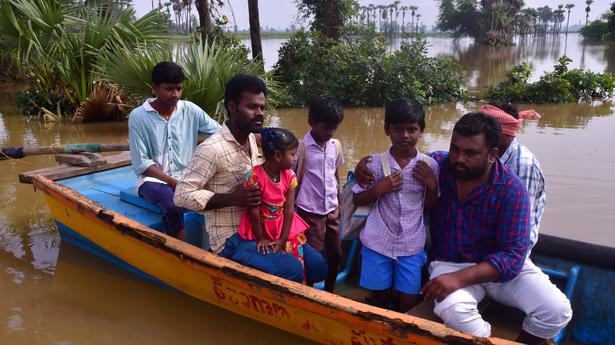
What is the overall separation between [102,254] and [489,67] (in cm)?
2382

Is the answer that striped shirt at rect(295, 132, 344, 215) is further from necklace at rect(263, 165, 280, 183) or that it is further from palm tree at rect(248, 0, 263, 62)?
palm tree at rect(248, 0, 263, 62)

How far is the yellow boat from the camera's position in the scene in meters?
2.26

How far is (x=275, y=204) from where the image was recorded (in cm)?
274

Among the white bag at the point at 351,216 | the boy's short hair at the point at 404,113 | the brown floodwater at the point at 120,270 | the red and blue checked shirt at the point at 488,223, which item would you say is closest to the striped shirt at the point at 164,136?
the brown floodwater at the point at 120,270

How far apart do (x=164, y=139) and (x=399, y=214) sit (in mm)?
2015

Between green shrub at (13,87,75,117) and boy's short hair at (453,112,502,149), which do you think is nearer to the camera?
boy's short hair at (453,112,502,149)

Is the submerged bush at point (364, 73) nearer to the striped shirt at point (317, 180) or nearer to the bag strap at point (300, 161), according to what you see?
the striped shirt at point (317, 180)

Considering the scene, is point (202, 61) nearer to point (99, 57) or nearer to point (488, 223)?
point (99, 57)

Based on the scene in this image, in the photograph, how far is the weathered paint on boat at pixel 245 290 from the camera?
7.35 feet

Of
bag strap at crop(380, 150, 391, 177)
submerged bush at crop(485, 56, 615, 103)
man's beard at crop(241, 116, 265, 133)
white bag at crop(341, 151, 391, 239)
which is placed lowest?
submerged bush at crop(485, 56, 615, 103)

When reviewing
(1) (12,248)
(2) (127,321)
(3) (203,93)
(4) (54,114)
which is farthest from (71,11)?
(2) (127,321)

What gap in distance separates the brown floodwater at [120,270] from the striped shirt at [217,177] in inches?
32.2

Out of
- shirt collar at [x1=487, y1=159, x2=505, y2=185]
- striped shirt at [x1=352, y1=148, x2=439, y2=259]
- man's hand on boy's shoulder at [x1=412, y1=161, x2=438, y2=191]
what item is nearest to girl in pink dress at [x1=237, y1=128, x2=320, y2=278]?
striped shirt at [x1=352, y1=148, x2=439, y2=259]

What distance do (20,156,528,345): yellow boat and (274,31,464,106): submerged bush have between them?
8.42 meters
